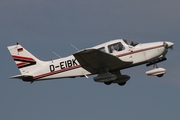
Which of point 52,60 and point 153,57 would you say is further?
point 52,60

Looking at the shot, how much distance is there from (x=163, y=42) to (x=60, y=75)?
18.9ft

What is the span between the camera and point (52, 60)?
23516 mm

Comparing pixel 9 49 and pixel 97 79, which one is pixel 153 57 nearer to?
pixel 97 79

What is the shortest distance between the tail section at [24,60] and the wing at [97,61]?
124 inches

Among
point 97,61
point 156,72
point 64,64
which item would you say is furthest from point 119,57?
point 64,64

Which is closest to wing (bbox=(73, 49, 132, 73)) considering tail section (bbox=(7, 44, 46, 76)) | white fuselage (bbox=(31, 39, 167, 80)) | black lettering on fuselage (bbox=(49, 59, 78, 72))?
white fuselage (bbox=(31, 39, 167, 80))

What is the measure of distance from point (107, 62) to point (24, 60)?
5.14m

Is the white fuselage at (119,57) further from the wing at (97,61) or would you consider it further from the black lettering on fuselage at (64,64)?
the wing at (97,61)

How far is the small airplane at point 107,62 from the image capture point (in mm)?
21688

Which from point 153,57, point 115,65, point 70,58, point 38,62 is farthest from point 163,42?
point 38,62

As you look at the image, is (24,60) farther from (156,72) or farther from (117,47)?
(156,72)

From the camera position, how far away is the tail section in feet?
78.3

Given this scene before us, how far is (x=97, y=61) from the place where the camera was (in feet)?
71.1

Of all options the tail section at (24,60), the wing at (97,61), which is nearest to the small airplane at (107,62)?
the wing at (97,61)
